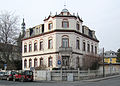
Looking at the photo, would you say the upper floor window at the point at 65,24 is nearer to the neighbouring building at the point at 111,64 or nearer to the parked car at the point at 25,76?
the neighbouring building at the point at 111,64

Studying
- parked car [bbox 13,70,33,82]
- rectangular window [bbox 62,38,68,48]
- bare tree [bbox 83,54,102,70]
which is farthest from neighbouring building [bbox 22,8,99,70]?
parked car [bbox 13,70,33,82]

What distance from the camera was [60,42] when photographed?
39.8 m

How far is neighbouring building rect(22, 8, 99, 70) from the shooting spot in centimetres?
3928

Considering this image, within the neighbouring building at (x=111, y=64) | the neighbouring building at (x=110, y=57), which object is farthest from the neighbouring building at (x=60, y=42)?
the neighbouring building at (x=110, y=57)

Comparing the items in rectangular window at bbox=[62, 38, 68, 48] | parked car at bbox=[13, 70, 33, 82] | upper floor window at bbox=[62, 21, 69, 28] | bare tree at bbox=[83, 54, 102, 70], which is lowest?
parked car at bbox=[13, 70, 33, 82]

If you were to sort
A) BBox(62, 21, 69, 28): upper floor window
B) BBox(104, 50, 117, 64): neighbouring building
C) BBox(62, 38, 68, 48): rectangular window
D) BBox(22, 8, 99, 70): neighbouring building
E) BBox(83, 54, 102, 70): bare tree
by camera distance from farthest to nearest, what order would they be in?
BBox(104, 50, 117, 64): neighbouring building < BBox(83, 54, 102, 70): bare tree < BBox(62, 38, 68, 48): rectangular window < BBox(62, 21, 69, 28): upper floor window < BBox(22, 8, 99, 70): neighbouring building

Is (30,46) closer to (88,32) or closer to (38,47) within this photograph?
(38,47)

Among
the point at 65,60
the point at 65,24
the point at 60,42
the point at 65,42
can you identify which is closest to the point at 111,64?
the point at 65,60

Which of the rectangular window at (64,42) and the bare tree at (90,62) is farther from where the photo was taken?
the bare tree at (90,62)

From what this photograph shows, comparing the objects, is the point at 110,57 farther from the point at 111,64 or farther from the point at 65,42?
the point at 65,42

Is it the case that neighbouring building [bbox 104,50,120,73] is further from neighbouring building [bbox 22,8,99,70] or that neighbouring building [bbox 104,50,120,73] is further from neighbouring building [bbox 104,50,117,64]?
neighbouring building [bbox 22,8,99,70]

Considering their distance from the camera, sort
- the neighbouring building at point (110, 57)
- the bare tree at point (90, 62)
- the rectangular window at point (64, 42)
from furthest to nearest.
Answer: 1. the neighbouring building at point (110, 57)
2. the bare tree at point (90, 62)
3. the rectangular window at point (64, 42)

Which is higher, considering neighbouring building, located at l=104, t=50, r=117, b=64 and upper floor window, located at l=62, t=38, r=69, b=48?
upper floor window, located at l=62, t=38, r=69, b=48

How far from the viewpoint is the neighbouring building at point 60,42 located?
39281 mm
